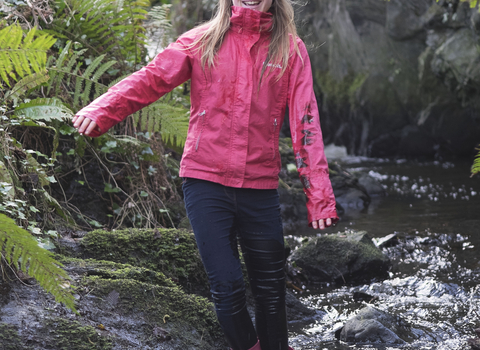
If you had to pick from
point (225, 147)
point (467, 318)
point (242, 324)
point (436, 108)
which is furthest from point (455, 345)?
point (436, 108)

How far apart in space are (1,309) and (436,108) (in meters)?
14.0

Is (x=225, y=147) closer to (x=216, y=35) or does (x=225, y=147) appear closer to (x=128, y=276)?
(x=216, y=35)

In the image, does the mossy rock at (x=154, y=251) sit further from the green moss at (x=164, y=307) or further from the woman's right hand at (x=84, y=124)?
the woman's right hand at (x=84, y=124)

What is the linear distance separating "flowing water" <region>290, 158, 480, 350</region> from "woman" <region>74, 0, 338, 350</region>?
0.91 m

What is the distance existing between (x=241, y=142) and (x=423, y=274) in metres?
2.99

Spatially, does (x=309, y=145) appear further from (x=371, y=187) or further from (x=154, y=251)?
(x=371, y=187)

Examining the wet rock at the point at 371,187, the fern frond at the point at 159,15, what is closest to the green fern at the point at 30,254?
the fern frond at the point at 159,15

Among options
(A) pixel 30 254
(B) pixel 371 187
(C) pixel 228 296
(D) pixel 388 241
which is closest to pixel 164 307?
A: (C) pixel 228 296

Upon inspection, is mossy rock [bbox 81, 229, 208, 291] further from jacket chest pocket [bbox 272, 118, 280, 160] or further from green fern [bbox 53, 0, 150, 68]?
green fern [bbox 53, 0, 150, 68]

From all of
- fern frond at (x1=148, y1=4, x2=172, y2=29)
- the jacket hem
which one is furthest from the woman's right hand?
fern frond at (x1=148, y1=4, x2=172, y2=29)

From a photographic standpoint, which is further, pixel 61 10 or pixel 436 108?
pixel 436 108

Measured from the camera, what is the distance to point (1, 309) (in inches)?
93.5

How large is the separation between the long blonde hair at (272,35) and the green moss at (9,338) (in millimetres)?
1611

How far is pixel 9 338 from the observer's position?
7.34 ft
